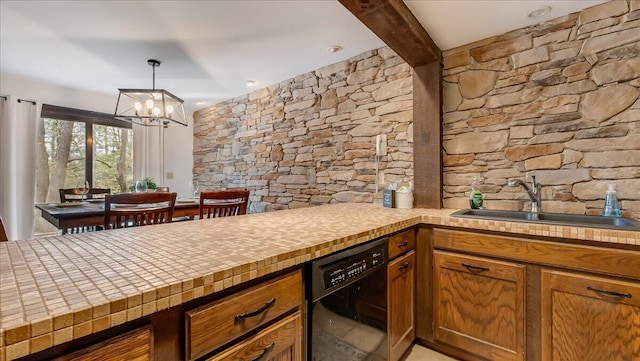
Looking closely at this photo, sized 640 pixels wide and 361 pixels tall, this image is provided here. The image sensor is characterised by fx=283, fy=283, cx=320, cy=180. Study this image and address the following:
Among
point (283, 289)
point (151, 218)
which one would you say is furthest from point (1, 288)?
point (151, 218)

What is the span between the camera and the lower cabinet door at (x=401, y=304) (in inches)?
60.5

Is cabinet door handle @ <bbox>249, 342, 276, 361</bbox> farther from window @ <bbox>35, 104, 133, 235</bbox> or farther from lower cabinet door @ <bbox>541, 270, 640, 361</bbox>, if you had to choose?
window @ <bbox>35, 104, 133, 235</bbox>

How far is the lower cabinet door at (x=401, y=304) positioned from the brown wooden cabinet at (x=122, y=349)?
1151 millimetres

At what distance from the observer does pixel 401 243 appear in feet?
5.44

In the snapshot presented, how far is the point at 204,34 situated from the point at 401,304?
261 centimetres

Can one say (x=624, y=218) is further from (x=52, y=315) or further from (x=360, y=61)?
(x=52, y=315)

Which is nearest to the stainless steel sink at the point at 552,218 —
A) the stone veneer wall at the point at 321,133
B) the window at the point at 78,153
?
the stone veneer wall at the point at 321,133

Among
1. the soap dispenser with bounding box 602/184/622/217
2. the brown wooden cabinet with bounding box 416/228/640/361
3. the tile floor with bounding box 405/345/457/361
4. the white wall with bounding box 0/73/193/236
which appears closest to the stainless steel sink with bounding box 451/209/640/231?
the soap dispenser with bounding box 602/184/622/217

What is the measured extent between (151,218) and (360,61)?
230 centimetres

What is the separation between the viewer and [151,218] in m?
2.00

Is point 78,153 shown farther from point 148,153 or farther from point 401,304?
point 401,304

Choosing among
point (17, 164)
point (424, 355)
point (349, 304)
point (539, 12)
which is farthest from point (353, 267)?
point (17, 164)

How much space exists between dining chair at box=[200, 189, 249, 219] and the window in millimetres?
3117

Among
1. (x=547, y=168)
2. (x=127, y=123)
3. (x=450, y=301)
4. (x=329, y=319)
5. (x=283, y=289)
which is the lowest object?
(x=450, y=301)
